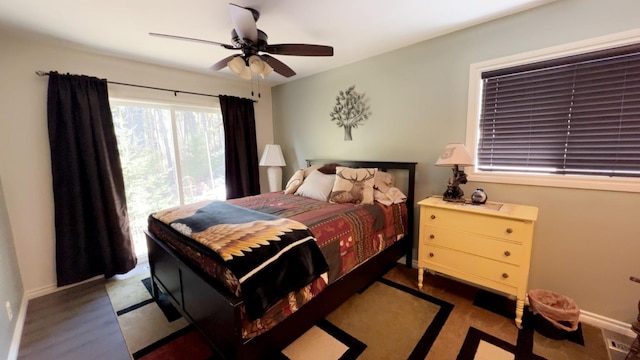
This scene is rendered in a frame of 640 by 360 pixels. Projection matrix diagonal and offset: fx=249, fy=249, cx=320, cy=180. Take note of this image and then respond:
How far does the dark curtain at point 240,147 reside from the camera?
3.64 metres

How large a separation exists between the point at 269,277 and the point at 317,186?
1589 millimetres

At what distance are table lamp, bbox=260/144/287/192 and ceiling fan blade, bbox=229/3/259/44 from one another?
203 cm

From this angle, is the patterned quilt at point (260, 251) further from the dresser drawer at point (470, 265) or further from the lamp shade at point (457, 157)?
the lamp shade at point (457, 157)

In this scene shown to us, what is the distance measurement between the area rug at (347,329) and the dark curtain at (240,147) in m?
1.83

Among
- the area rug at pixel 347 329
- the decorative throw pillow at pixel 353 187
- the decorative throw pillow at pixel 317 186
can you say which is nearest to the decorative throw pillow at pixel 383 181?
the decorative throw pillow at pixel 353 187

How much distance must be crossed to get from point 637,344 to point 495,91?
1900mm

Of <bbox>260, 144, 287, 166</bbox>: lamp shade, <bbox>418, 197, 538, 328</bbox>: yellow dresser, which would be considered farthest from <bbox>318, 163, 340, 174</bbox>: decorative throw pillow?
<bbox>418, 197, 538, 328</bbox>: yellow dresser

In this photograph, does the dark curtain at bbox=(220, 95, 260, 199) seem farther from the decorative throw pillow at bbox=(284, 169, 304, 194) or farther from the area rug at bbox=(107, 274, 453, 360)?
the area rug at bbox=(107, 274, 453, 360)

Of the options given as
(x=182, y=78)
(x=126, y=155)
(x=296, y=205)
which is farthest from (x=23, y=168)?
(x=296, y=205)

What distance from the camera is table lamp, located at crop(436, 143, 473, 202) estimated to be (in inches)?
80.9

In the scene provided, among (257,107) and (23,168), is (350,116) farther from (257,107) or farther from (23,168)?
(23,168)

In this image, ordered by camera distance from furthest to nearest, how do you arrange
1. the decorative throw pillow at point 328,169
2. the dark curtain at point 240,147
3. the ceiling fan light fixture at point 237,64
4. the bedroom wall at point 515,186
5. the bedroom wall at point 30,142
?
the dark curtain at point 240,147 < the decorative throw pillow at point 328,169 < the bedroom wall at point 30,142 < the ceiling fan light fixture at point 237,64 < the bedroom wall at point 515,186

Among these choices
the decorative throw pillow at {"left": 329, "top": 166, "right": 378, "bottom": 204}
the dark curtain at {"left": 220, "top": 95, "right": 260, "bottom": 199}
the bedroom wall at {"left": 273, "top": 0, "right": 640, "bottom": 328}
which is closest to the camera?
the bedroom wall at {"left": 273, "top": 0, "right": 640, "bottom": 328}

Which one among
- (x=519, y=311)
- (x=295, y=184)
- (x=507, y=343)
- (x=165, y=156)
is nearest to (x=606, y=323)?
(x=519, y=311)
